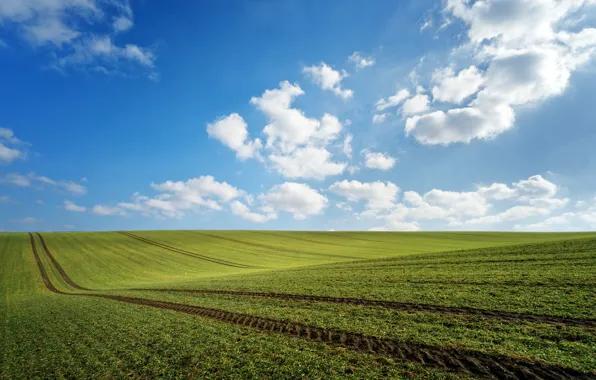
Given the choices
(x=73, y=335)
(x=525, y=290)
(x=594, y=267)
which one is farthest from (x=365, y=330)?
(x=594, y=267)

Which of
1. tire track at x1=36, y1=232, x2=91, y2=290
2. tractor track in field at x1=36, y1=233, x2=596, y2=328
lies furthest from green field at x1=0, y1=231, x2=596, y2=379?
tire track at x1=36, y1=232, x2=91, y2=290

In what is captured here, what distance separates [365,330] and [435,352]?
3265 mm

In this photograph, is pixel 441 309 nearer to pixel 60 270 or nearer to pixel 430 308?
pixel 430 308

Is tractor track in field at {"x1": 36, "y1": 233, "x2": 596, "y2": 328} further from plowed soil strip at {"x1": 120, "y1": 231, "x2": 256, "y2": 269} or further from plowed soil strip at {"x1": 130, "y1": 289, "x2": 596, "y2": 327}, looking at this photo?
plowed soil strip at {"x1": 120, "y1": 231, "x2": 256, "y2": 269}

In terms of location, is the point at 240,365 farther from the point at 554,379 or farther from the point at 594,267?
the point at 594,267

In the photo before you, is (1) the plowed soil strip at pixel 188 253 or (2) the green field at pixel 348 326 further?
(1) the plowed soil strip at pixel 188 253

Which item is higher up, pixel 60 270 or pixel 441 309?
pixel 441 309

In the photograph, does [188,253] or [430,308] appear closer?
[430,308]

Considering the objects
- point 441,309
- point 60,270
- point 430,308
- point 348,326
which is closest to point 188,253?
point 60,270

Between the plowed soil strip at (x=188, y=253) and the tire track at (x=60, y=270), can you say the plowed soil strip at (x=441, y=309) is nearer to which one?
the tire track at (x=60, y=270)

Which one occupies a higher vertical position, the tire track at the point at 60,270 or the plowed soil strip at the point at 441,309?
the plowed soil strip at the point at 441,309

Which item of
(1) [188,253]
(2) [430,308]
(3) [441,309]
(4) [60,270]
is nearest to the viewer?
(3) [441,309]

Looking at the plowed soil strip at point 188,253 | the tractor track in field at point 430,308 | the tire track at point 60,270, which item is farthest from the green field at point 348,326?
the plowed soil strip at point 188,253

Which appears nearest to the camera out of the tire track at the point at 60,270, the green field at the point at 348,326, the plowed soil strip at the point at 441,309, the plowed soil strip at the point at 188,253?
the green field at the point at 348,326
